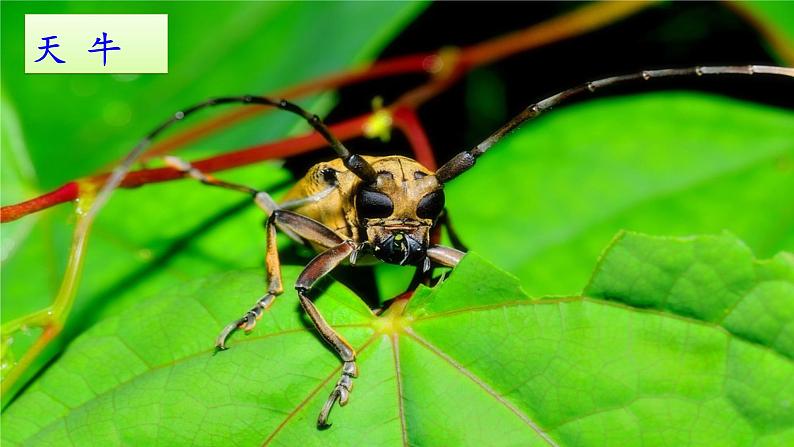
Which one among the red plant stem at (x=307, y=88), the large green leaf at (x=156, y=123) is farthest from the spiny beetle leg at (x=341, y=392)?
the red plant stem at (x=307, y=88)

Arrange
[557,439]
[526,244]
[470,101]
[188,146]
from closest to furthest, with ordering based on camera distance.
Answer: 1. [557,439]
2. [526,244]
3. [188,146]
4. [470,101]

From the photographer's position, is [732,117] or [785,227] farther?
[732,117]

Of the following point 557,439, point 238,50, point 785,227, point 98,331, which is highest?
point 238,50

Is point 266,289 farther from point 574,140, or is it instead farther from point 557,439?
point 574,140

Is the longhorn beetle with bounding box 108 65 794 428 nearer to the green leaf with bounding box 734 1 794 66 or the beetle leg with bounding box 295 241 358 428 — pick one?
the beetle leg with bounding box 295 241 358 428

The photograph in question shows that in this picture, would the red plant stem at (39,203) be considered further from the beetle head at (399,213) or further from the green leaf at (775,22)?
the green leaf at (775,22)

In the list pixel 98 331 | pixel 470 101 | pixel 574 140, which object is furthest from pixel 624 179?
pixel 98 331

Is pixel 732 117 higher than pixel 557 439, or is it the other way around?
pixel 732 117

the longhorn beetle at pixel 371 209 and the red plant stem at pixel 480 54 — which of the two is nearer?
the longhorn beetle at pixel 371 209
